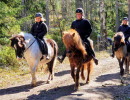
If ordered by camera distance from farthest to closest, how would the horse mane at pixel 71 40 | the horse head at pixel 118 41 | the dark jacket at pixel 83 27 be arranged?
the horse head at pixel 118 41, the dark jacket at pixel 83 27, the horse mane at pixel 71 40

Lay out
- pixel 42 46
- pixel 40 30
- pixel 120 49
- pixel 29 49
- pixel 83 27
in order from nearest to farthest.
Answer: pixel 83 27, pixel 29 49, pixel 42 46, pixel 40 30, pixel 120 49

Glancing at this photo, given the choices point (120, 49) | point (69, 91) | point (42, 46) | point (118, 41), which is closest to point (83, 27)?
point (42, 46)

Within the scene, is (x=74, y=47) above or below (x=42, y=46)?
below

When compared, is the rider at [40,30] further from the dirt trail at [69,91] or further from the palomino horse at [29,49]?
the dirt trail at [69,91]

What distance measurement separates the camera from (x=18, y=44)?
26.1ft

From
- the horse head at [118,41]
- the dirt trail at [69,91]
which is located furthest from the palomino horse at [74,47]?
the horse head at [118,41]

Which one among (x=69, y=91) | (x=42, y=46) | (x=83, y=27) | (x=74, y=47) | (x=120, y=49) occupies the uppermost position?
(x=83, y=27)

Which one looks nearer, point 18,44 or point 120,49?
point 18,44

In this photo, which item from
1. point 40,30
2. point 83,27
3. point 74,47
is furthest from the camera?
point 40,30

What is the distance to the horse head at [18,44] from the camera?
7.91 meters

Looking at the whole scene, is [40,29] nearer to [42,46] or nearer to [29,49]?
[42,46]

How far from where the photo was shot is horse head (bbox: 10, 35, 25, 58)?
26.0 ft

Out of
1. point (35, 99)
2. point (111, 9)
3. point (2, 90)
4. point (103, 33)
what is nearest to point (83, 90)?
point (35, 99)

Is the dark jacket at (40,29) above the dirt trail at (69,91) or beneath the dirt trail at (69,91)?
above
